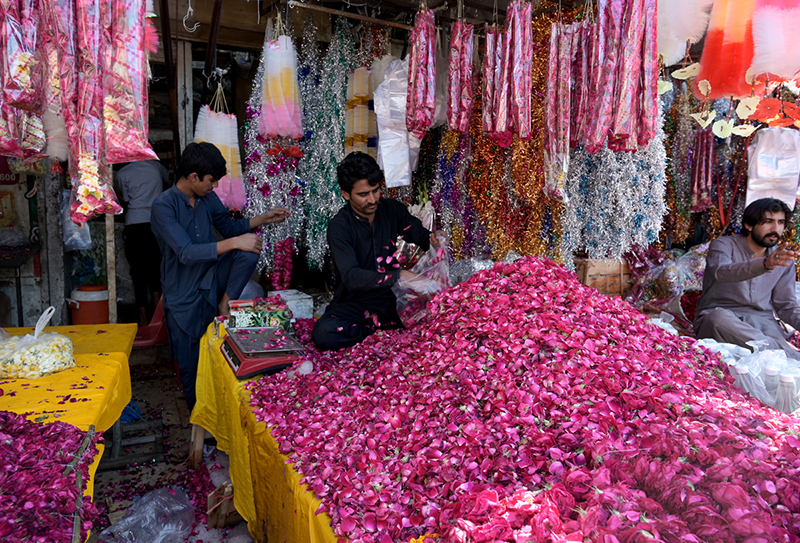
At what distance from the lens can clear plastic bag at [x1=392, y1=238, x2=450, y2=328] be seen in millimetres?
3037

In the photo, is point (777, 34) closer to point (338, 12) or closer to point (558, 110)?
point (558, 110)

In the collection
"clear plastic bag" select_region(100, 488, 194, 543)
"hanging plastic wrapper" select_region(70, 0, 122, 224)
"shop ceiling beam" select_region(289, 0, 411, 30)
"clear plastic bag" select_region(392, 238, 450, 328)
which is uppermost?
"shop ceiling beam" select_region(289, 0, 411, 30)

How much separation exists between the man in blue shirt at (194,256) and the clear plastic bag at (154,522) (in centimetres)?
95

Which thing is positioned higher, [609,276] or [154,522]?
[609,276]

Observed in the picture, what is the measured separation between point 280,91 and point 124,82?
214 cm

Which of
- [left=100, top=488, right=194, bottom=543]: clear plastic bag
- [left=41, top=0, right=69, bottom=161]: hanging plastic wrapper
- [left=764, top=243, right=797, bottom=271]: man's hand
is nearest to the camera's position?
[left=41, top=0, right=69, bottom=161]: hanging plastic wrapper

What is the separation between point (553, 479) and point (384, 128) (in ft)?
11.5

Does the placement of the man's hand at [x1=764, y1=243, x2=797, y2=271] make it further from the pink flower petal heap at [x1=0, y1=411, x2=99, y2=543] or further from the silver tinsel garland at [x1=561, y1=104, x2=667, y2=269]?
the pink flower petal heap at [x1=0, y1=411, x2=99, y2=543]

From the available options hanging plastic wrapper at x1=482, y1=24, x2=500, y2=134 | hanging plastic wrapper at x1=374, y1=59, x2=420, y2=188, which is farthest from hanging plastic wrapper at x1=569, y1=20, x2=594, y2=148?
hanging plastic wrapper at x1=374, y1=59, x2=420, y2=188

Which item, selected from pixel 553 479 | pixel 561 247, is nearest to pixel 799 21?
pixel 561 247

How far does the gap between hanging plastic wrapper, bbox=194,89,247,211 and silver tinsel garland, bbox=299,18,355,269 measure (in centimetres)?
58

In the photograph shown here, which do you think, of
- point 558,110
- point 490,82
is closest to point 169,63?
point 490,82

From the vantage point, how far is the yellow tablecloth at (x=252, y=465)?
5.03 feet

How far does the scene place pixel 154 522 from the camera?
2.40m
